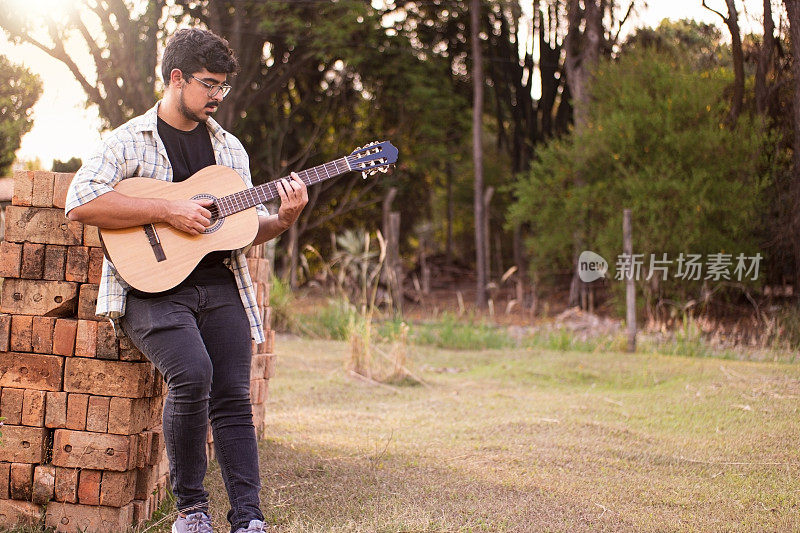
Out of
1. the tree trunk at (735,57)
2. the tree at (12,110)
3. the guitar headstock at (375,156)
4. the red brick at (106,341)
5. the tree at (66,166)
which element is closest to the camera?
the red brick at (106,341)

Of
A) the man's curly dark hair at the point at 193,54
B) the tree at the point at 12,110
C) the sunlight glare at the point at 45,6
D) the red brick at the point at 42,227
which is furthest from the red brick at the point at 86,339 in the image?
the sunlight glare at the point at 45,6

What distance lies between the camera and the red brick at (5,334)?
10.1 ft

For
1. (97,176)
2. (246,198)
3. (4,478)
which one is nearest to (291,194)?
(246,198)

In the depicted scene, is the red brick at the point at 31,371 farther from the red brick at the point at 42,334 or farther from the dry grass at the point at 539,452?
the dry grass at the point at 539,452

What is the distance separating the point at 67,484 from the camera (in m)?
2.99

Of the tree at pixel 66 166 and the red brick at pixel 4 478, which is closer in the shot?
the red brick at pixel 4 478

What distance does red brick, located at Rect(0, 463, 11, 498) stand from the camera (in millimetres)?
3064

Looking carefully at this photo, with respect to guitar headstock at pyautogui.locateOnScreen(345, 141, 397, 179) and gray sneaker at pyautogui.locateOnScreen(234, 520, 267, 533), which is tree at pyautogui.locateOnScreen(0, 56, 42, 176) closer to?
guitar headstock at pyautogui.locateOnScreen(345, 141, 397, 179)

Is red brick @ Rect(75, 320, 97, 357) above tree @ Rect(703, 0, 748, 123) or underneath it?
underneath

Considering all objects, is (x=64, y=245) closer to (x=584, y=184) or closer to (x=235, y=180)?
(x=235, y=180)

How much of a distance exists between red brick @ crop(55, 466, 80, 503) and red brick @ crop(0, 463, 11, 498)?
0.22m

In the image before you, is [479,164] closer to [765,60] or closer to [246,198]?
[765,60]
